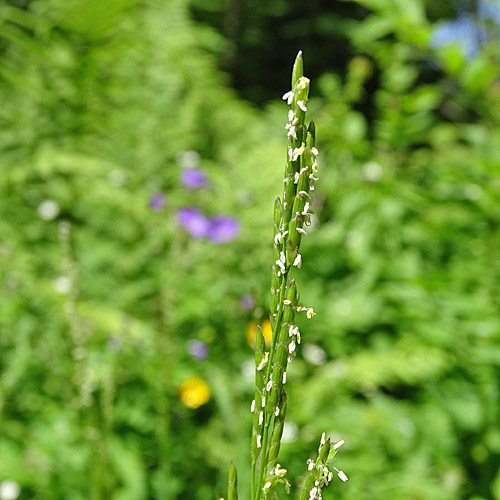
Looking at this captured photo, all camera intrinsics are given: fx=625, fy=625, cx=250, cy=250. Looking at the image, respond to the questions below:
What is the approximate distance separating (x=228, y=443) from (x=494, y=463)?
0.63 metres

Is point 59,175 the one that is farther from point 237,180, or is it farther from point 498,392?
point 498,392

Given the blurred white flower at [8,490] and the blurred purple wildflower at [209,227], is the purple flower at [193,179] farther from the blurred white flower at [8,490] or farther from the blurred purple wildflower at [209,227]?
the blurred white flower at [8,490]

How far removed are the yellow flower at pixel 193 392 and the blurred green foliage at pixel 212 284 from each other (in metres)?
0.03

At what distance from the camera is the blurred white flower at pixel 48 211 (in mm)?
2066

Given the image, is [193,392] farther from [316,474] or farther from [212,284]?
[316,474]

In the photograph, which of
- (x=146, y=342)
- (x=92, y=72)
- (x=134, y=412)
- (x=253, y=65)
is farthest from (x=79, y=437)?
(x=253, y=65)

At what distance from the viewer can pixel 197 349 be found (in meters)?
1.64

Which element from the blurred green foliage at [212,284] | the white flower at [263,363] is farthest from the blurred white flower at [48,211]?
the white flower at [263,363]

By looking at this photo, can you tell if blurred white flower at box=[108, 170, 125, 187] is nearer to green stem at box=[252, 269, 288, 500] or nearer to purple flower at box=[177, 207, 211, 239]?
purple flower at box=[177, 207, 211, 239]

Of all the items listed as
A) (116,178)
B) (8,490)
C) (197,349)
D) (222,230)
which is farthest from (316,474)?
(116,178)

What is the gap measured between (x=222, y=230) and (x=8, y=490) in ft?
2.97

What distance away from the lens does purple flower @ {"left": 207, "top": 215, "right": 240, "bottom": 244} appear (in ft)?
6.08

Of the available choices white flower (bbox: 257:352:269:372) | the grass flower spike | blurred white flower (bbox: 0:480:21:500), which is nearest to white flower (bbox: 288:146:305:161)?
the grass flower spike

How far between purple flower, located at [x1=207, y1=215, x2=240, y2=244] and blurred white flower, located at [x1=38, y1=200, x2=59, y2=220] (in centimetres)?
56
